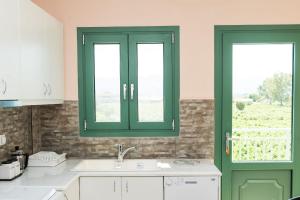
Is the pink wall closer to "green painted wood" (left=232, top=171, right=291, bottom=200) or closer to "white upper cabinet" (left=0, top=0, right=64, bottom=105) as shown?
"white upper cabinet" (left=0, top=0, right=64, bottom=105)

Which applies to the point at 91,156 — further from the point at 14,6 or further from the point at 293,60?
the point at 293,60

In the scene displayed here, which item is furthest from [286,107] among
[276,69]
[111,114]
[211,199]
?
[111,114]

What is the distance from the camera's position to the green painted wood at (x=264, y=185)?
122 inches

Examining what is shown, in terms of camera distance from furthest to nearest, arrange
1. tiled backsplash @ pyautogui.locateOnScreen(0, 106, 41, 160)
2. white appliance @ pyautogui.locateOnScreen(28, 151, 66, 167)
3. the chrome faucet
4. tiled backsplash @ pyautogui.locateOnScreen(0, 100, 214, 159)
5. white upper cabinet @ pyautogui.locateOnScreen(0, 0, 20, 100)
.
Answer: tiled backsplash @ pyautogui.locateOnScreen(0, 100, 214, 159), the chrome faucet, white appliance @ pyautogui.locateOnScreen(28, 151, 66, 167), tiled backsplash @ pyautogui.locateOnScreen(0, 106, 41, 160), white upper cabinet @ pyautogui.locateOnScreen(0, 0, 20, 100)

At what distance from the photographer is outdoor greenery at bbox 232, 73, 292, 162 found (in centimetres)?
311

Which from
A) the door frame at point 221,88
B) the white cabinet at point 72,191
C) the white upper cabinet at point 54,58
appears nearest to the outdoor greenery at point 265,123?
the door frame at point 221,88

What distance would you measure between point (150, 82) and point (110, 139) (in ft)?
2.52

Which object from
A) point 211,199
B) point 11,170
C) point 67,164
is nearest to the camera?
point 11,170

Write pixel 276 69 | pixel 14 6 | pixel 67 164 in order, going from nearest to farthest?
pixel 14 6 < pixel 67 164 < pixel 276 69

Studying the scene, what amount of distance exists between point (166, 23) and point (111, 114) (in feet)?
3.82

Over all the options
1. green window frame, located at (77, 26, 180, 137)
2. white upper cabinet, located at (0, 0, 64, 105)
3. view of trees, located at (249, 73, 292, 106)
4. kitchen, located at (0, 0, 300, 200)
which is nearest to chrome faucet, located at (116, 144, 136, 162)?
kitchen, located at (0, 0, 300, 200)

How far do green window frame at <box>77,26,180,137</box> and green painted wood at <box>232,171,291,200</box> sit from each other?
91cm

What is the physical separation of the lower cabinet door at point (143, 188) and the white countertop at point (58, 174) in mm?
58

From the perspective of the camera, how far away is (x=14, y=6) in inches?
77.9
